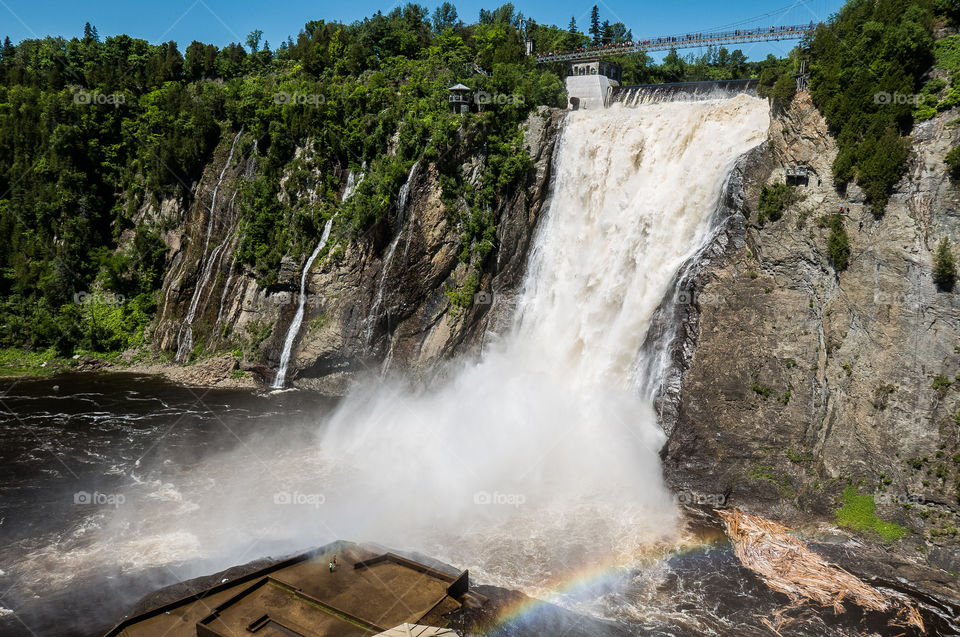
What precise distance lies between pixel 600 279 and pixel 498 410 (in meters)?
6.75

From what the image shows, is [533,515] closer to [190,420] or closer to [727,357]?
[727,357]

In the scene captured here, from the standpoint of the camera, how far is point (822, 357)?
20.4 m

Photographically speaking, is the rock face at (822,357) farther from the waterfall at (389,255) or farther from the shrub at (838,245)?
the waterfall at (389,255)

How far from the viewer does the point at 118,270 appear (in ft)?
132

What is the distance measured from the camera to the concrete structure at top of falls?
36.3m

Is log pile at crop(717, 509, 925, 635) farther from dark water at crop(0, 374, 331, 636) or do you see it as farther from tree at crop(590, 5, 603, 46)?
tree at crop(590, 5, 603, 46)

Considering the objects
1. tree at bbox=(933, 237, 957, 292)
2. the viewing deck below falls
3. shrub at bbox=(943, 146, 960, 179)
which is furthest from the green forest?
the viewing deck below falls

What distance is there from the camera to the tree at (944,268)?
17.8 meters

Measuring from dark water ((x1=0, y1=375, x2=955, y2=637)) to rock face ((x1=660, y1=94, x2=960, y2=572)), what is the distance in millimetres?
3422

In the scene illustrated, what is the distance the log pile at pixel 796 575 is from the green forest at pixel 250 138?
492 inches

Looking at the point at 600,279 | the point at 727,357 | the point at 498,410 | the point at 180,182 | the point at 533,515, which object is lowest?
the point at 533,515

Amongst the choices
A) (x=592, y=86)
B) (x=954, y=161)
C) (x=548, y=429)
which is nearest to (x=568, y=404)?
(x=548, y=429)

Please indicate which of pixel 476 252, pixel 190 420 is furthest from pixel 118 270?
pixel 476 252

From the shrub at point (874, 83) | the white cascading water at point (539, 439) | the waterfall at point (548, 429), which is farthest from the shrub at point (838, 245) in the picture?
the white cascading water at point (539, 439)
